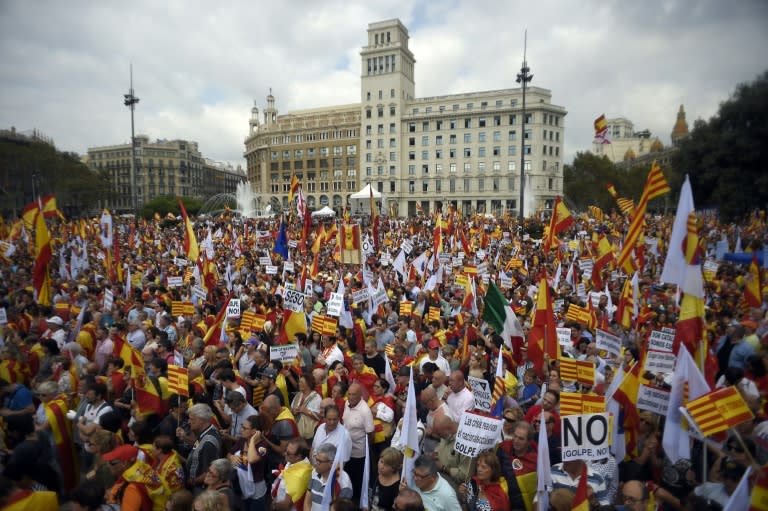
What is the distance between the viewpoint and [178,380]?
5.52 meters

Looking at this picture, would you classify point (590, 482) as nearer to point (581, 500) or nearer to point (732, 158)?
point (581, 500)

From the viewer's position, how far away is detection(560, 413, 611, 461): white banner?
4.02 m

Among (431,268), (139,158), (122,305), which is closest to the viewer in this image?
(122,305)

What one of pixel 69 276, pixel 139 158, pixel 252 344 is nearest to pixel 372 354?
pixel 252 344

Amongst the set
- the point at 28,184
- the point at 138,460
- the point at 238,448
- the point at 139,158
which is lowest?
the point at 238,448

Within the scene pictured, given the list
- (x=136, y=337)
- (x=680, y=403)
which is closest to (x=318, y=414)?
(x=680, y=403)

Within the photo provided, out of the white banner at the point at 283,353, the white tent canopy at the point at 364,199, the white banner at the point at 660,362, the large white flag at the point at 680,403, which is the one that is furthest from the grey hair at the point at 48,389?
the white tent canopy at the point at 364,199

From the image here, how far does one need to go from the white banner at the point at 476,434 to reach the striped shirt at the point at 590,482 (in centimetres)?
62

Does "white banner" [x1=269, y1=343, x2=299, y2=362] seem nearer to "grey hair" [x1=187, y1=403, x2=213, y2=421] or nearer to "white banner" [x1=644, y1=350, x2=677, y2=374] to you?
"grey hair" [x1=187, y1=403, x2=213, y2=421]

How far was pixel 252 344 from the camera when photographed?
25.1 ft

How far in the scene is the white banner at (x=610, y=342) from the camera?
6996 mm

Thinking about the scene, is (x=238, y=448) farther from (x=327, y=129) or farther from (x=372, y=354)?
(x=327, y=129)

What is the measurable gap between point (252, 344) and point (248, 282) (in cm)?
811

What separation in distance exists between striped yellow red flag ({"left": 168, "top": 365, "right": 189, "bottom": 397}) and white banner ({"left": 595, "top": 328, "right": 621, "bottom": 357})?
5.82 metres
